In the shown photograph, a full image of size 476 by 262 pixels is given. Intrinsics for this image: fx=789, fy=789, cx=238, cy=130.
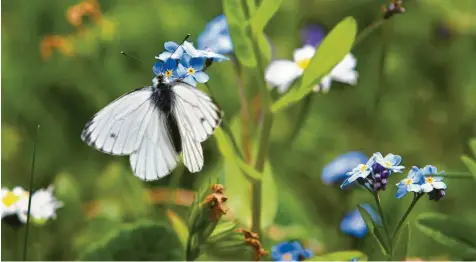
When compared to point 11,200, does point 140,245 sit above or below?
below

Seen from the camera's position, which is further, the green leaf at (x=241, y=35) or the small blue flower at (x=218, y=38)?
the small blue flower at (x=218, y=38)

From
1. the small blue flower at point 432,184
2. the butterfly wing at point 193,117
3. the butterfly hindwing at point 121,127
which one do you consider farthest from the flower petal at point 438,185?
the butterfly hindwing at point 121,127

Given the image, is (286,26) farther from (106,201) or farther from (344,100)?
(106,201)

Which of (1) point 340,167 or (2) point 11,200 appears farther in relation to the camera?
(1) point 340,167

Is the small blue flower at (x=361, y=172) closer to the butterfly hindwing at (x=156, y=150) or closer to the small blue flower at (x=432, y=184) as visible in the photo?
the small blue flower at (x=432, y=184)

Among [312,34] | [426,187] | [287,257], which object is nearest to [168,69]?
[426,187]

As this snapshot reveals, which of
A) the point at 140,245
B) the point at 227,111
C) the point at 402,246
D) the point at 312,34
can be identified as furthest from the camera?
the point at 312,34

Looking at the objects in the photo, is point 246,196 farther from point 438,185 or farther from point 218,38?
point 438,185

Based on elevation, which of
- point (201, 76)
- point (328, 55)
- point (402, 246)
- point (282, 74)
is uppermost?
point (282, 74)
